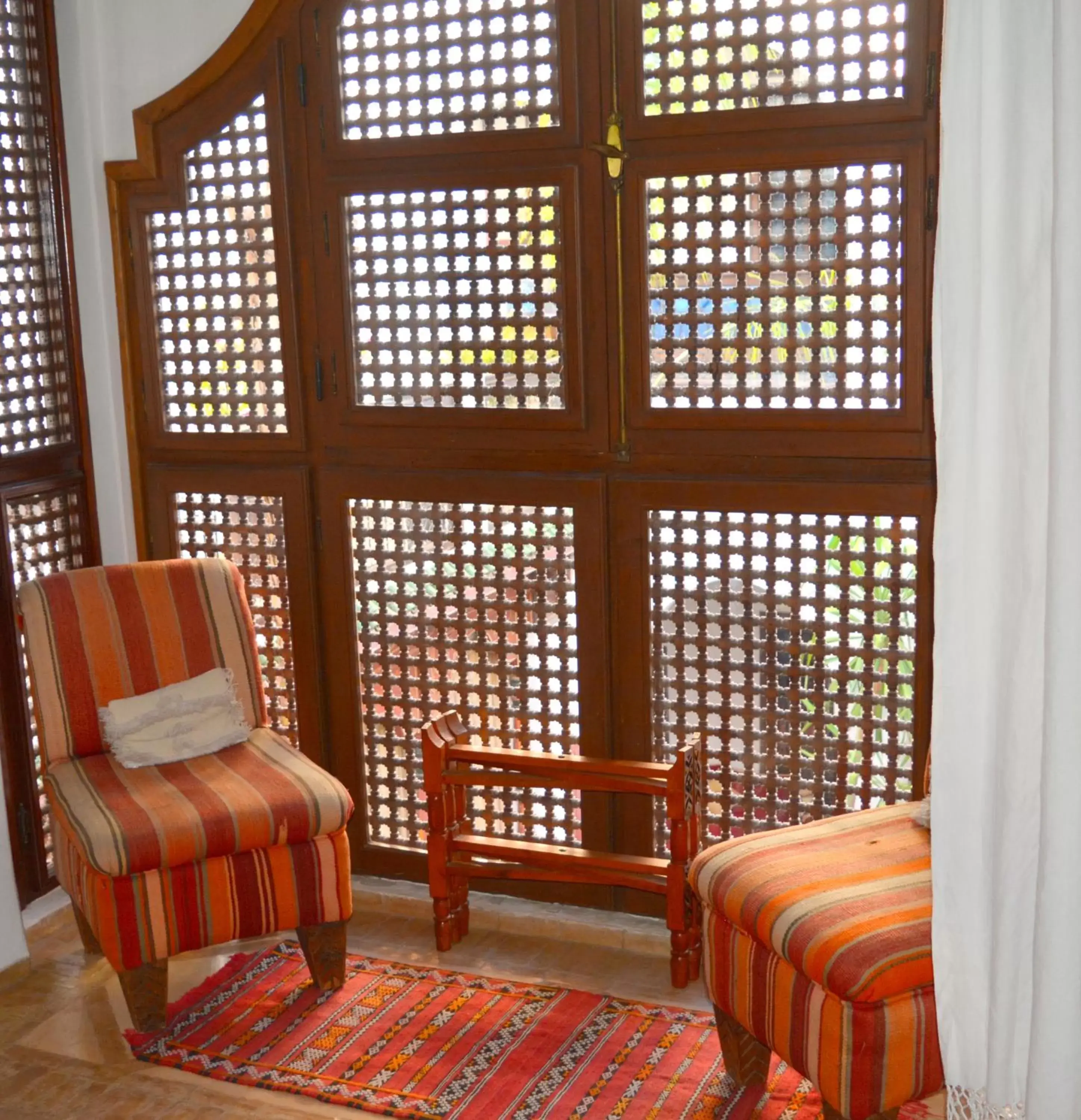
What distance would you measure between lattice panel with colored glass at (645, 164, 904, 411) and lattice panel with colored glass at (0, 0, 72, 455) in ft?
5.54

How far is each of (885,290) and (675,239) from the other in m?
0.52

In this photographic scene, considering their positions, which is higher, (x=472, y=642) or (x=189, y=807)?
(x=472, y=642)

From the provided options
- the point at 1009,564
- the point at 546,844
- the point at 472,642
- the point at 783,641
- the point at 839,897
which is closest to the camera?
the point at 1009,564

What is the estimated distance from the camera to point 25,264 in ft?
12.3

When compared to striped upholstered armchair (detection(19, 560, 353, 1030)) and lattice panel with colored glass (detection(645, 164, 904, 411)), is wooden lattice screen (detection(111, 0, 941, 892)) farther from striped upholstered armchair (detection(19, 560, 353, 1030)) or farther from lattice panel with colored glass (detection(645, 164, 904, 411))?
striped upholstered armchair (detection(19, 560, 353, 1030))

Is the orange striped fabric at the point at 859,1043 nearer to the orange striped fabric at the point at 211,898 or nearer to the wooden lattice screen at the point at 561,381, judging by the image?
the wooden lattice screen at the point at 561,381

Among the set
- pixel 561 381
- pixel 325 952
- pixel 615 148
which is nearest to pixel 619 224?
pixel 615 148

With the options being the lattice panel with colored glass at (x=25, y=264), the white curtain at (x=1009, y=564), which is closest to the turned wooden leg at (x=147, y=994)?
the lattice panel with colored glass at (x=25, y=264)

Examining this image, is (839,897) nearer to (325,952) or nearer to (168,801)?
(325,952)

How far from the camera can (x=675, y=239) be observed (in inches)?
129

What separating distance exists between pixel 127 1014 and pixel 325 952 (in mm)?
491

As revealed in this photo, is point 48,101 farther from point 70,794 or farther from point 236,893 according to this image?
point 236,893

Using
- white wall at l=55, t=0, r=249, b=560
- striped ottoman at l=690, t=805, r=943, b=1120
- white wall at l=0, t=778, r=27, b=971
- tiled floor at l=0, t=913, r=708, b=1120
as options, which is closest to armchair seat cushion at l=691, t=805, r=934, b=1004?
striped ottoman at l=690, t=805, r=943, b=1120

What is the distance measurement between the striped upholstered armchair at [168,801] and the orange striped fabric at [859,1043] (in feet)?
3.92
